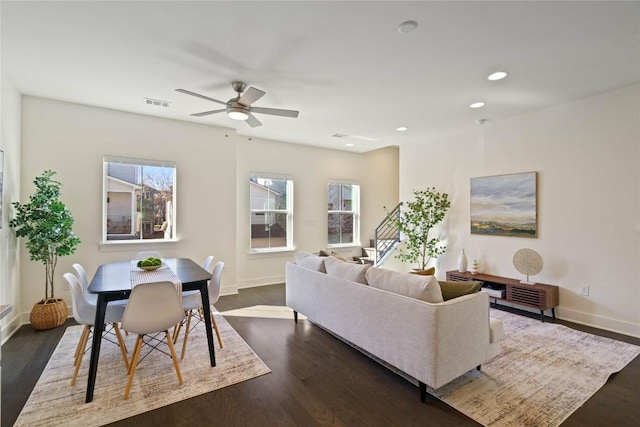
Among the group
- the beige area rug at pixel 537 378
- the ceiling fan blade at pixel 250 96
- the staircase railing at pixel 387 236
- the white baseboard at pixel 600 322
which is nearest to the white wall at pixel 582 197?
the white baseboard at pixel 600 322

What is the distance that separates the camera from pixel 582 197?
3.95 m

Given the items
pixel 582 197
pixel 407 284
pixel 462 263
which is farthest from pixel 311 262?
pixel 582 197

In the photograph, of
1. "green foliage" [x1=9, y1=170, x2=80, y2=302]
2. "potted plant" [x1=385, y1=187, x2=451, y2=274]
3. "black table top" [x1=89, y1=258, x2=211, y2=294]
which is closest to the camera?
"black table top" [x1=89, y1=258, x2=211, y2=294]

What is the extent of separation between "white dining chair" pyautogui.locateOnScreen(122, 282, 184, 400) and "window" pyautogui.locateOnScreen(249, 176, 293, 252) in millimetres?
3600

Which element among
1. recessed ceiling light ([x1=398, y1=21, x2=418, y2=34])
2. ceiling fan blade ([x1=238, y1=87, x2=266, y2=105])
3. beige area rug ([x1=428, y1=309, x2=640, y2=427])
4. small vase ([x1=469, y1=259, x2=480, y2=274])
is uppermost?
recessed ceiling light ([x1=398, y1=21, x2=418, y2=34])

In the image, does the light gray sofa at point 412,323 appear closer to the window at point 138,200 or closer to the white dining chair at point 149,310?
the white dining chair at point 149,310

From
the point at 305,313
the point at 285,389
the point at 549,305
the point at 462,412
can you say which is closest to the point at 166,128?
the point at 305,313

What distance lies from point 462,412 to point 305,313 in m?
1.95

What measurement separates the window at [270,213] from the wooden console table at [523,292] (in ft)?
11.8

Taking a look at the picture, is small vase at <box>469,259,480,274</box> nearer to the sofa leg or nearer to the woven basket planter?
the sofa leg

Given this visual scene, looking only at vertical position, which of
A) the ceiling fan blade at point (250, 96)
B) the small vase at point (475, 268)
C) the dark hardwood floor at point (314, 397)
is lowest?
the dark hardwood floor at point (314, 397)

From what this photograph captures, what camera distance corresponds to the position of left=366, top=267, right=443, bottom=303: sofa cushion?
2369 millimetres

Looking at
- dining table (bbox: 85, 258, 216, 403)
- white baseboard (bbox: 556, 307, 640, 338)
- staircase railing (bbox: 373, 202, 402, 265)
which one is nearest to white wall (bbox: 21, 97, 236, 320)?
dining table (bbox: 85, 258, 216, 403)

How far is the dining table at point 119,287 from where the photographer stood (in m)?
2.33
